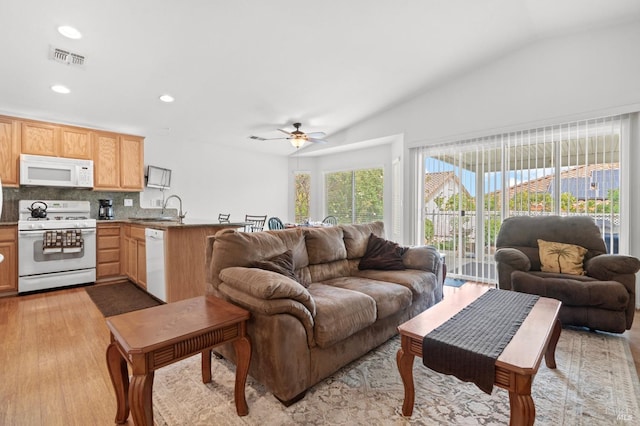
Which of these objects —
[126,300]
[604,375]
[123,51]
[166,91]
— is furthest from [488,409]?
[166,91]

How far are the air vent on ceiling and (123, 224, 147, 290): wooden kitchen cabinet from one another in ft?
6.12

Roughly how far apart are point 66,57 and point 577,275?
5.34 metres

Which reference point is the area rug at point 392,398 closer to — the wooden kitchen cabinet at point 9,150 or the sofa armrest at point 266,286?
the sofa armrest at point 266,286

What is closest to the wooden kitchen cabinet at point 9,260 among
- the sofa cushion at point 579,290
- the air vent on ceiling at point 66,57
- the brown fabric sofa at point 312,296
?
the air vent on ceiling at point 66,57

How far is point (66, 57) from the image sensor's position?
2979 millimetres

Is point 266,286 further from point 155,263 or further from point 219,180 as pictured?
point 219,180

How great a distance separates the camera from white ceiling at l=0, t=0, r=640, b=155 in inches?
106

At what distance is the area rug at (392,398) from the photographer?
158 centimetres

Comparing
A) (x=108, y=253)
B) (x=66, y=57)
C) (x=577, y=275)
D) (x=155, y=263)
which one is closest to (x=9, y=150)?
(x=108, y=253)

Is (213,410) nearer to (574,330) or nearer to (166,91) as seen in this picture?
(574,330)

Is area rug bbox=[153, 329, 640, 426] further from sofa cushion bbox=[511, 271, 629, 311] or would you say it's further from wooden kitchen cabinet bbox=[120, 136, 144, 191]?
wooden kitchen cabinet bbox=[120, 136, 144, 191]

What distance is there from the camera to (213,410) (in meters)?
1.65

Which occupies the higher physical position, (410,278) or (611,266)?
(611,266)

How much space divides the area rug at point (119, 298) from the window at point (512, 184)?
412 cm
